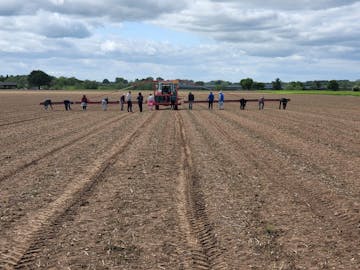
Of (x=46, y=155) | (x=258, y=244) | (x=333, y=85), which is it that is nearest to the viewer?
(x=258, y=244)

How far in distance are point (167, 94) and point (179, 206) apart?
93.6 feet

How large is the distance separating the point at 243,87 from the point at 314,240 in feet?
543

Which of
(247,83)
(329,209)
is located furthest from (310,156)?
(247,83)

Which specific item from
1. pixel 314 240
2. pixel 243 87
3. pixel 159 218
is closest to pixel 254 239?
pixel 314 240

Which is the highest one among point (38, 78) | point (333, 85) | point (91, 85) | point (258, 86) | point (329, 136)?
point (329, 136)

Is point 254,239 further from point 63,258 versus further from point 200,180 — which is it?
point 200,180

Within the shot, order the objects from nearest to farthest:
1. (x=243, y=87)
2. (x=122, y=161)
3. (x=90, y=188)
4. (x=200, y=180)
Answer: (x=90, y=188) → (x=200, y=180) → (x=122, y=161) → (x=243, y=87)

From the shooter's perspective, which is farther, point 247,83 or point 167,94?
point 247,83

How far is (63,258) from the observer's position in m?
5.58

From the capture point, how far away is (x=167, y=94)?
36062 mm

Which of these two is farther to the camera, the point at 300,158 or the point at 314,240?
the point at 300,158

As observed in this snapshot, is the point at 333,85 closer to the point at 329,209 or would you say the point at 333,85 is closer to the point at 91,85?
the point at 91,85

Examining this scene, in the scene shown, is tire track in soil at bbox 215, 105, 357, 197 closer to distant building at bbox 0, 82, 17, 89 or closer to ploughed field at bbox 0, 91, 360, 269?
ploughed field at bbox 0, 91, 360, 269

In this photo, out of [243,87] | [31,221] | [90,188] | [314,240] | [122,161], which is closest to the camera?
[314,240]
